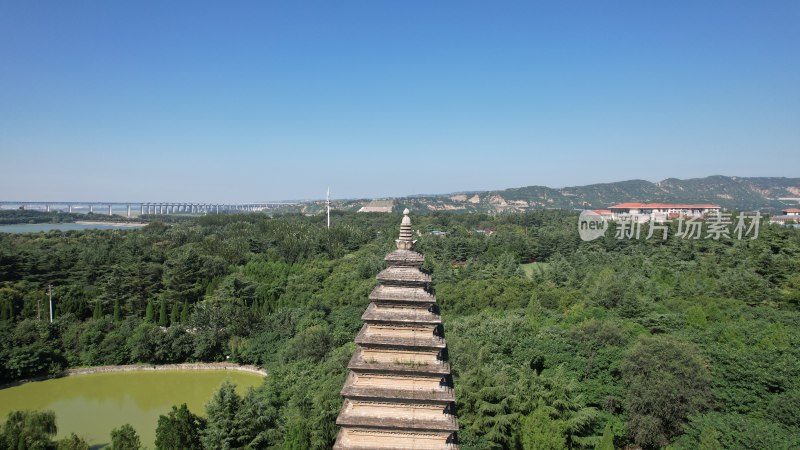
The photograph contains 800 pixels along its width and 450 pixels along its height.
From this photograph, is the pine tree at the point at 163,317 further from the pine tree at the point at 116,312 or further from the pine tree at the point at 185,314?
the pine tree at the point at 116,312

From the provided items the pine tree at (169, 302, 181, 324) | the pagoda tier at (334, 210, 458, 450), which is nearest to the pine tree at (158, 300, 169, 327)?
the pine tree at (169, 302, 181, 324)

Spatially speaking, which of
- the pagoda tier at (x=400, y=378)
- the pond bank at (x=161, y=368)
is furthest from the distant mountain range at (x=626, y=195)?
the pagoda tier at (x=400, y=378)

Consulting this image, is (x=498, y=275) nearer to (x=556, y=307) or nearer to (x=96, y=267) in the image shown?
(x=556, y=307)

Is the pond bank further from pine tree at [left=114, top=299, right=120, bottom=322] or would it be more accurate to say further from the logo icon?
the logo icon

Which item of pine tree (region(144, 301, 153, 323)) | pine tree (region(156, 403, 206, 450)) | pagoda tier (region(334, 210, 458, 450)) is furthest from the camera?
pine tree (region(144, 301, 153, 323))

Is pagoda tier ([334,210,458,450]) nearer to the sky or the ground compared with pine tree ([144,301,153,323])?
nearer to the sky
